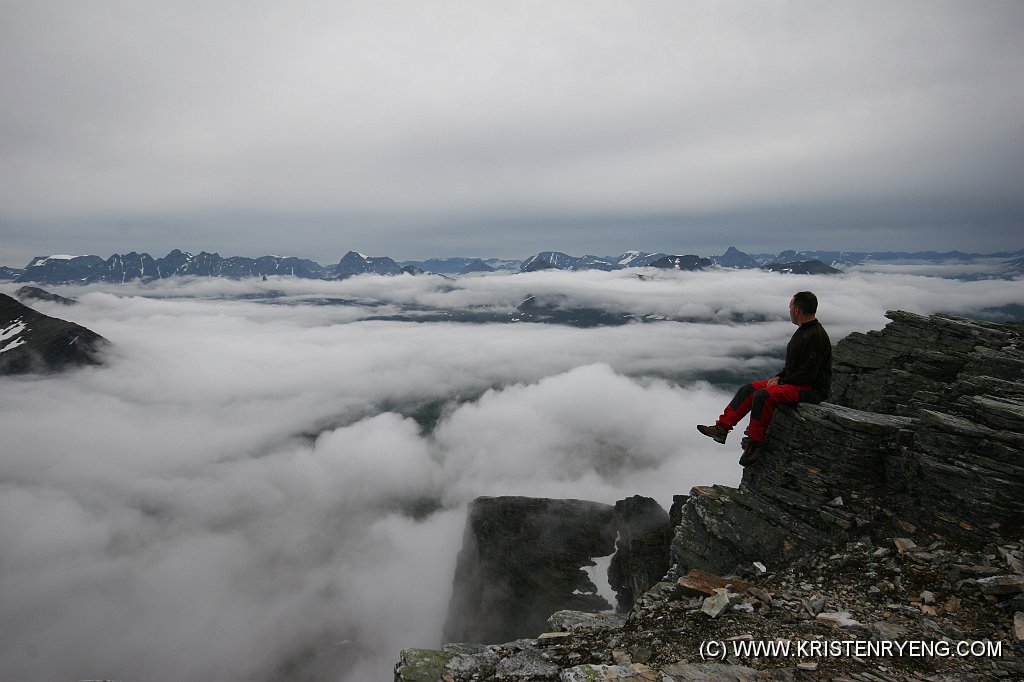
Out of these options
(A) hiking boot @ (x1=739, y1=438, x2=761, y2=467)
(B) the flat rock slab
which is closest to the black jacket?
(A) hiking boot @ (x1=739, y1=438, x2=761, y2=467)

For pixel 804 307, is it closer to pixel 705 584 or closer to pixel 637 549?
pixel 705 584

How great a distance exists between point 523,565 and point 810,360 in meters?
57.6

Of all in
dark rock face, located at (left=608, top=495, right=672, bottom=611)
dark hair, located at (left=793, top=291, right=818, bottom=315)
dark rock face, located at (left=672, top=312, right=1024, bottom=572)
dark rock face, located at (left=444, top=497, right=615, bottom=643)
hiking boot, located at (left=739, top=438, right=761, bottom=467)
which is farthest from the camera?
dark rock face, located at (left=444, top=497, right=615, bottom=643)

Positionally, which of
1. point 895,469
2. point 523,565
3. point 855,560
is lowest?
point 523,565

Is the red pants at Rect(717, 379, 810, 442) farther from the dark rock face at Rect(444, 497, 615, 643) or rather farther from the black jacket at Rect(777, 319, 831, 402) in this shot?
the dark rock face at Rect(444, 497, 615, 643)


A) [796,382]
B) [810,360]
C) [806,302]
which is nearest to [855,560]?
[796,382]

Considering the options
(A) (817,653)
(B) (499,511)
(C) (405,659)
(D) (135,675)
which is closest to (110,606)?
(D) (135,675)

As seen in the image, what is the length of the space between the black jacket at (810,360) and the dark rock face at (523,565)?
4437 centimetres

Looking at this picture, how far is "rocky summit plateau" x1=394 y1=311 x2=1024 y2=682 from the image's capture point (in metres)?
8.02

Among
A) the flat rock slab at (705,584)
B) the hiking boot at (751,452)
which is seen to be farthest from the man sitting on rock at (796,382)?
the flat rock slab at (705,584)

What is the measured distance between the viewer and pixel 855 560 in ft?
35.3

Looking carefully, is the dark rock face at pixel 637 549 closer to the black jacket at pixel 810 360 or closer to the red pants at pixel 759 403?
the red pants at pixel 759 403

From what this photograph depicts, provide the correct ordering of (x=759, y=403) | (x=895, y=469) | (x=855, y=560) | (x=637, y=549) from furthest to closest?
(x=637, y=549) → (x=759, y=403) → (x=895, y=469) → (x=855, y=560)

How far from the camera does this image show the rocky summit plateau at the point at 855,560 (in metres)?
8.02
